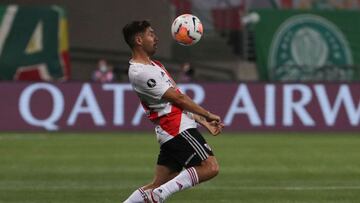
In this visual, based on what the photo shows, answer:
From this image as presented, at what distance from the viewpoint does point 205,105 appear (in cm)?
2555

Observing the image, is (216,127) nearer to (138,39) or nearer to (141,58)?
(141,58)

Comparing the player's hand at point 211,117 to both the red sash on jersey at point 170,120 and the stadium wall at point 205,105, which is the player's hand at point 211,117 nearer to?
the red sash on jersey at point 170,120

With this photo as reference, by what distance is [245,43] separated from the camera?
34156 millimetres

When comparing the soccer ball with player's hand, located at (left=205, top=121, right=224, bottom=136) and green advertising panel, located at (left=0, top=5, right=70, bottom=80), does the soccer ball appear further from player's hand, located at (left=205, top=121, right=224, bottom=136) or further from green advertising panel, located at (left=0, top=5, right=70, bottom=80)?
green advertising panel, located at (left=0, top=5, right=70, bottom=80)

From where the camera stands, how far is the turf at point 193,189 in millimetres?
12680

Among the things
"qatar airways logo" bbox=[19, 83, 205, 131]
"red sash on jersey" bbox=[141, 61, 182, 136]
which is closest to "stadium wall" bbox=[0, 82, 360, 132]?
"qatar airways logo" bbox=[19, 83, 205, 131]

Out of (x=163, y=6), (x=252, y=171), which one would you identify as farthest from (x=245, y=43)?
(x=252, y=171)

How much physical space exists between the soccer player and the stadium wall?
592 inches

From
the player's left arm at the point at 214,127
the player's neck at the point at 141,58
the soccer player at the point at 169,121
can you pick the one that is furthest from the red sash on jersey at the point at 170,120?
the player's neck at the point at 141,58

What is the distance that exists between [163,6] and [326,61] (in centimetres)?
660

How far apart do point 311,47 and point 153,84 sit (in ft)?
66.7

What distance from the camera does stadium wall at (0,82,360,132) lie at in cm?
2511

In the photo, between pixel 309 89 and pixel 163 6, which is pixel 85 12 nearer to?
pixel 163 6

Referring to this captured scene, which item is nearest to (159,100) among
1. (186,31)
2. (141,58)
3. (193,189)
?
(141,58)
